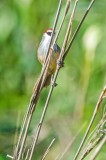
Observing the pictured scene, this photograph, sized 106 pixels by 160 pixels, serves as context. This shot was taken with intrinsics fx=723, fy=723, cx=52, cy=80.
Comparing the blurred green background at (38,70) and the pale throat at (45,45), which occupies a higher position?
the blurred green background at (38,70)

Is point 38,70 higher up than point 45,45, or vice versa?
point 38,70

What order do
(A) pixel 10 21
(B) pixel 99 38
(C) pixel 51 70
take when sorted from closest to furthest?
(C) pixel 51 70 < (B) pixel 99 38 < (A) pixel 10 21

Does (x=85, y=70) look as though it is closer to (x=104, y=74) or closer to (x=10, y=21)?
(x=104, y=74)

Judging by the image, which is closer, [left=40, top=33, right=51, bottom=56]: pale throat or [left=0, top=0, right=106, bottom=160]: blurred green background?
[left=40, top=33, right=51, bottom=56]: pale throat

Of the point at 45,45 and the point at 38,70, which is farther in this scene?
the point at 38,70

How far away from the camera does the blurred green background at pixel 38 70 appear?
3.14 metres

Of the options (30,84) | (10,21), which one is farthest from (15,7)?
(30,84)

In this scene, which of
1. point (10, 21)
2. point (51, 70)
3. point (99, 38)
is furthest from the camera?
point (10, 21)

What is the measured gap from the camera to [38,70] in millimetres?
3473

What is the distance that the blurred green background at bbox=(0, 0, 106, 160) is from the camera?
3.14 meters

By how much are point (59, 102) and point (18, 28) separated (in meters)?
0.40

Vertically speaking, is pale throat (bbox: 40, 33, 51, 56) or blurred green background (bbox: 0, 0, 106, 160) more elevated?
blurred green background (bbox: 0, 0, 106, 160)

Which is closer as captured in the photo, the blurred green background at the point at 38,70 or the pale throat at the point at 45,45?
the pale throat at the point at 45,45

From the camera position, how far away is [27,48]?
346cm
